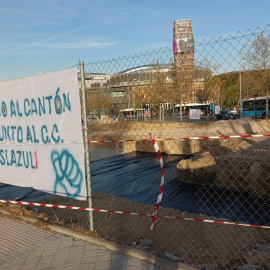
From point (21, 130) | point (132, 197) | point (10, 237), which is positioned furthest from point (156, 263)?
point (132, 197)

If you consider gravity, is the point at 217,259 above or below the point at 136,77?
below

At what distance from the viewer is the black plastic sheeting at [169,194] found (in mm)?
9930

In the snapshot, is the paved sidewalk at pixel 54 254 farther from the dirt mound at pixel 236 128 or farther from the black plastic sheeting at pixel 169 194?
the dirt mound at pixel 236 128

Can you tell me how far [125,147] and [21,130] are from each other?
19712mm

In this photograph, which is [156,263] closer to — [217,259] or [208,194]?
[217,259]

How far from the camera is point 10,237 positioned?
Answer: 444cm

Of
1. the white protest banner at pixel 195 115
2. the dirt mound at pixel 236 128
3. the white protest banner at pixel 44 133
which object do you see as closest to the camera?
the white protest banner at pixel 44 133

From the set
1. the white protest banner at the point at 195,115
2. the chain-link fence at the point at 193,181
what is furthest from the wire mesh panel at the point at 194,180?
the white protest banner at the point at 195,115

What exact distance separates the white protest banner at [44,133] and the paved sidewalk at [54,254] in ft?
2.17

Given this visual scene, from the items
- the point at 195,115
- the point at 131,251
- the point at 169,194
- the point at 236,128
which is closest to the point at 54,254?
the point at 131,251

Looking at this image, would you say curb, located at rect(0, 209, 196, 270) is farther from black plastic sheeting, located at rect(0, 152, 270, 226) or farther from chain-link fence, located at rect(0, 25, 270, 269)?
black plastic sheeting, located at rect(0, 152, 270, 226)

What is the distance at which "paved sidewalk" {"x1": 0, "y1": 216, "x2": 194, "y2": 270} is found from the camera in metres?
3.45

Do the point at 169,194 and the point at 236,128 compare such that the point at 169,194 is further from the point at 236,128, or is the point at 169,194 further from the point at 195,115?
the point at 195,115

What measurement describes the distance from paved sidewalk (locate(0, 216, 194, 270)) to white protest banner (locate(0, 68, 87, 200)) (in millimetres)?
661
